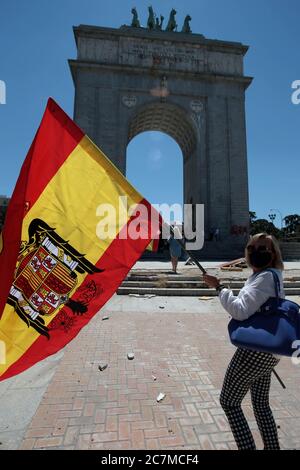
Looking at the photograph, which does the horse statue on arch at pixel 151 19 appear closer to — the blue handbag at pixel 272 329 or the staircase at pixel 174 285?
the staircase at pixel 174 285

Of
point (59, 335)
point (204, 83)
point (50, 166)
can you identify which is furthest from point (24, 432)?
point (204, 83)

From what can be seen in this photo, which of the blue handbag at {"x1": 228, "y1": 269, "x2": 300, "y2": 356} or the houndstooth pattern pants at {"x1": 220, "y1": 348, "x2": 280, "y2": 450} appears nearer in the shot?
the blue handbag at {"x1": 228, "y1": 269, "x2": 300, "y2": 356}

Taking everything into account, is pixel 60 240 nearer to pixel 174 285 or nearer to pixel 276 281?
pixel 276 281

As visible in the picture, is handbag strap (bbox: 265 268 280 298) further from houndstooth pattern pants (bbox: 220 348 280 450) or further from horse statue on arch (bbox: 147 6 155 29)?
horse statue on arch (bbox: 147 6 155 29)

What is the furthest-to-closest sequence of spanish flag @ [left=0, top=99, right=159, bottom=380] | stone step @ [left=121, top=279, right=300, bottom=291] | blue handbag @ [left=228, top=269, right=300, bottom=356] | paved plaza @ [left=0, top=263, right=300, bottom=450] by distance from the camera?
stone step @ [left=121, top=279, right=300, bottom=291], paved plaza @ [left=0, top=263, right=300, bottom=450], spanish flag @ [left=0, top=99, right=159, bottom=380], blue handbag @ [left=228, top=269, right=300, bottom=356]

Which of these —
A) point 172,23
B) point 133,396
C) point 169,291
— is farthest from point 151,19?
point 133,396

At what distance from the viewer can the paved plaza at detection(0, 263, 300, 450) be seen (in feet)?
9.40

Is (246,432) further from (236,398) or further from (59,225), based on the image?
(59,225)

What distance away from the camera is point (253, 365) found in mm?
2287

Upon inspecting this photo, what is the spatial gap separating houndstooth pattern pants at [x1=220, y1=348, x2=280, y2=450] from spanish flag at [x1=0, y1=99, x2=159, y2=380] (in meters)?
1.17

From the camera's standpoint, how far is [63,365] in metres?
4.54

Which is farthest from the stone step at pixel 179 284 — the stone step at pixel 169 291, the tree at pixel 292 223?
the tree at pixel 292 223

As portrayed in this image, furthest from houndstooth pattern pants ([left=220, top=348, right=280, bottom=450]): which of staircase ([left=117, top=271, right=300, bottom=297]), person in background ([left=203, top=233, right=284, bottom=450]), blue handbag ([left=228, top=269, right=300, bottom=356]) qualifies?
staircase ([left=117, top=271, right=300, bottom=297])

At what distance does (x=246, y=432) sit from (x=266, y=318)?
93 cm
